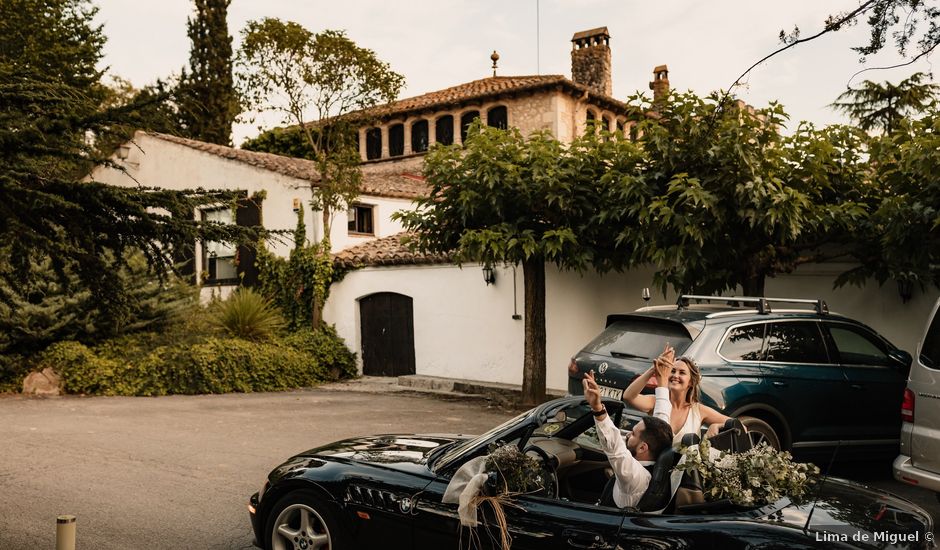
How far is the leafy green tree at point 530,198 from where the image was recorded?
470 inches

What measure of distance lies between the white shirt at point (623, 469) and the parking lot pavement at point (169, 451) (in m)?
3.28

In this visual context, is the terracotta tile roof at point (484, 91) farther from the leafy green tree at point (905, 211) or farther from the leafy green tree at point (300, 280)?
the leafy green tree at point (905, 211)

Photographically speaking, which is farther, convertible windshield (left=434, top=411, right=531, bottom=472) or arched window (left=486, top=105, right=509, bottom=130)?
arched window (left=486, top=105, right=509, bottom=130)

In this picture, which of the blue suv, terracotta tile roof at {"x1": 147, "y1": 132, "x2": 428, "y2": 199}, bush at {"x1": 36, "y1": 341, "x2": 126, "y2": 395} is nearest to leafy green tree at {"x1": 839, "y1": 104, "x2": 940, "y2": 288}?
the blue suv

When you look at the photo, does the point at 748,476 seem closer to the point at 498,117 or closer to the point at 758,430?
the point at 758,430

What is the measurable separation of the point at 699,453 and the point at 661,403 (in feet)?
3.77

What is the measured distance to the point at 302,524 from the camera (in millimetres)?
4797

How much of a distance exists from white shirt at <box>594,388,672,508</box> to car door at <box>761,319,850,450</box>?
12.9ft

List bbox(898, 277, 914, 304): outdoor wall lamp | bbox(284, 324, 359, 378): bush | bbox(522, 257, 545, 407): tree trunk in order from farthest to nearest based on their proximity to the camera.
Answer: bbox(284, 324, 359, 378): bush < bbox(522, 257, 545, 407): tree trunk < bbox(898, 277, 914, 304): outdoor wall lamp

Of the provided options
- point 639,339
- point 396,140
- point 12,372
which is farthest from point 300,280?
point 396,140

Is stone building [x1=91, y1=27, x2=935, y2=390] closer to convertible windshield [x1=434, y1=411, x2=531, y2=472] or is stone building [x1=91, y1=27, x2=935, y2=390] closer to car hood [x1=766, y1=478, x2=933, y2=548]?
convertible windshield [x1=434, y1=411, x2=531, y2=472]

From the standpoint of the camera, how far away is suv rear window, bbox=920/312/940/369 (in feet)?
19.2

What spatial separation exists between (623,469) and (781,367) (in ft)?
14.1

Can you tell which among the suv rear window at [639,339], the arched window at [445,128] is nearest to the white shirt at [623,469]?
the suv rear window at [639,339]
